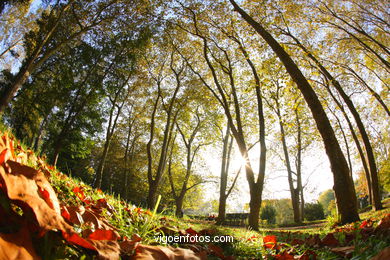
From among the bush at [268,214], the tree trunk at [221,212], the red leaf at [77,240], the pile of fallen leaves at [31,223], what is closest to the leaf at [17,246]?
the pile of fallen leaves at [31,223]

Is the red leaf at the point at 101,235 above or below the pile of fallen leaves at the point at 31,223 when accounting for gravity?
below

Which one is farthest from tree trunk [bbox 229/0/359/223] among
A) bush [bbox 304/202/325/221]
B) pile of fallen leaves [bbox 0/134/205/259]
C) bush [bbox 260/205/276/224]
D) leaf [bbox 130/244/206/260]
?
bush [bbox 260/205/276/224]

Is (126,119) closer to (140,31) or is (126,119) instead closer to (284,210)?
(140,31)

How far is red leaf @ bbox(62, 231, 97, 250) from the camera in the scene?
814mm

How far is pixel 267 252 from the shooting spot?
1.93 m

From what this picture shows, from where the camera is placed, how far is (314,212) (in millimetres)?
28047

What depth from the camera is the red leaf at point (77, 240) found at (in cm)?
81

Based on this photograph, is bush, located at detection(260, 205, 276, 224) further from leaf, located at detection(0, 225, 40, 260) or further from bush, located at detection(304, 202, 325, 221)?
leaf, located at detection(0, 225, 40, 260)

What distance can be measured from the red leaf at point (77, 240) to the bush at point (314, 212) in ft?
106

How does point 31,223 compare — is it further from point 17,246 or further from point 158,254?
point 158,254

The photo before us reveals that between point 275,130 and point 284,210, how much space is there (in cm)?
4083

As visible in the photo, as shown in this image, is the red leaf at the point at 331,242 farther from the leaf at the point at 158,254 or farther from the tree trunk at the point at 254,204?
the tree trunk at the point at 254,204

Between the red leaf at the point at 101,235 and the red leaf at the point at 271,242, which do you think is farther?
the red leaf at the point at 271,242

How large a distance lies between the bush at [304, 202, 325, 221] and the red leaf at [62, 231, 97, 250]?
32.3 metres
